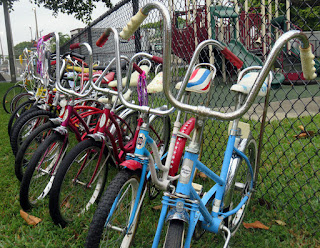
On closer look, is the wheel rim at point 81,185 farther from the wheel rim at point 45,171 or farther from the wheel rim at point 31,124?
the wheel rim at point 31,124

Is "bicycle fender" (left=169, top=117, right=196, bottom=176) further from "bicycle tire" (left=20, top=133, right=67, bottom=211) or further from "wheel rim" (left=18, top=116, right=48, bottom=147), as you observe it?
"wheel rim" (left=18, top=116, right=48, bottom=147)

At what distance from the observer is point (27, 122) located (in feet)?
10.2

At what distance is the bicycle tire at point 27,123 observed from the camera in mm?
3043

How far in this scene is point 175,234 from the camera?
1.24 metres

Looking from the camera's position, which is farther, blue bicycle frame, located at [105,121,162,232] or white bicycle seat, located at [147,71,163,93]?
white bicycle seat, located at [147,71,163,93]

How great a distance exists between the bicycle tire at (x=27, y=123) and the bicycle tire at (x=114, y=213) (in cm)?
172

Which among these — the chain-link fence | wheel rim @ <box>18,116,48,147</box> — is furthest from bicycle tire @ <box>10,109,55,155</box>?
the chain-link fence

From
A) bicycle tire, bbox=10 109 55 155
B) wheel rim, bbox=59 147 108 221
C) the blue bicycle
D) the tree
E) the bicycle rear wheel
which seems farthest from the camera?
the tree

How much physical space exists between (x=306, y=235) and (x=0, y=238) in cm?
221

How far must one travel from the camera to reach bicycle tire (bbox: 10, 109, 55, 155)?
3043 mm

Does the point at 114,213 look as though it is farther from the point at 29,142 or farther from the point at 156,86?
the point at 29,142

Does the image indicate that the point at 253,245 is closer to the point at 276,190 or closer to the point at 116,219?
the point at 276,190

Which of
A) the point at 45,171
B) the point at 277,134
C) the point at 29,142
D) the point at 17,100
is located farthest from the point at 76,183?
the point at 17,100

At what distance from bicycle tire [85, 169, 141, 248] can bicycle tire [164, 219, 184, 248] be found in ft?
1.37
